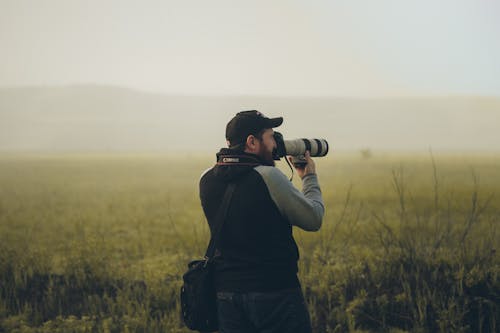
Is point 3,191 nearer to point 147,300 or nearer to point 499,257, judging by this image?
point 147,300

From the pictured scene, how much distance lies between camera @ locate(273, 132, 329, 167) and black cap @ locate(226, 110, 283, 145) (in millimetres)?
298

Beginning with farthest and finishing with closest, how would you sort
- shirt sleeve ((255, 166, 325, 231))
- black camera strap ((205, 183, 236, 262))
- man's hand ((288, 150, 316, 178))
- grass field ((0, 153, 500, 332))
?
grass field ((0, 153, 500, 332)) < man's hand ((288, 150, 316, 178)) < black camera strap ((205, 183, 236, 262)) < shirt sleeve ((255, 166, 325, 231))

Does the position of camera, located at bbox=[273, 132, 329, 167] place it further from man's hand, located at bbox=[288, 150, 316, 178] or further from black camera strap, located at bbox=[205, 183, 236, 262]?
black camera strap, located at bbox=[205, 183, 236, 262]

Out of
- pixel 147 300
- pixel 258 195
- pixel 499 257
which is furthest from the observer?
pixel 499 257

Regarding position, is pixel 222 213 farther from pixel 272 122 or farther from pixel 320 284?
pixel 320 284

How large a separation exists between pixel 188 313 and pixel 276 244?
80 centimetres

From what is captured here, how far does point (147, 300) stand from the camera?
19.2 ft

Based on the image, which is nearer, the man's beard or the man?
the man

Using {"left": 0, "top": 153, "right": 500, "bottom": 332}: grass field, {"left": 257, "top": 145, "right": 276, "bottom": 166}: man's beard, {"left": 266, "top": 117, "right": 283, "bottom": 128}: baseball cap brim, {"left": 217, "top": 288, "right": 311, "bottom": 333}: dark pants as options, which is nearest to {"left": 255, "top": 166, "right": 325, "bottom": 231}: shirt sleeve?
{"left": 257, "top": 145, "right": 276, "bottom": 166}: man's beard

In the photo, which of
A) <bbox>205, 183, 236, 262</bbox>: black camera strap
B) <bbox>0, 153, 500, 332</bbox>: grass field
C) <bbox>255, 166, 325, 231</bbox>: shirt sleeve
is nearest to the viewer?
<bbox>255, 166, 325, 231</bbox>: shirt sleeve

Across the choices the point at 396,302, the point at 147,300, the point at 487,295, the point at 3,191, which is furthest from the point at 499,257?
the point at 3,191

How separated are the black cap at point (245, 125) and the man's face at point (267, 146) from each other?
0.04m

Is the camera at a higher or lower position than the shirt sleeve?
higher

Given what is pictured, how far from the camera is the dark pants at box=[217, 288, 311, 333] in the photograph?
2705 millimetres
